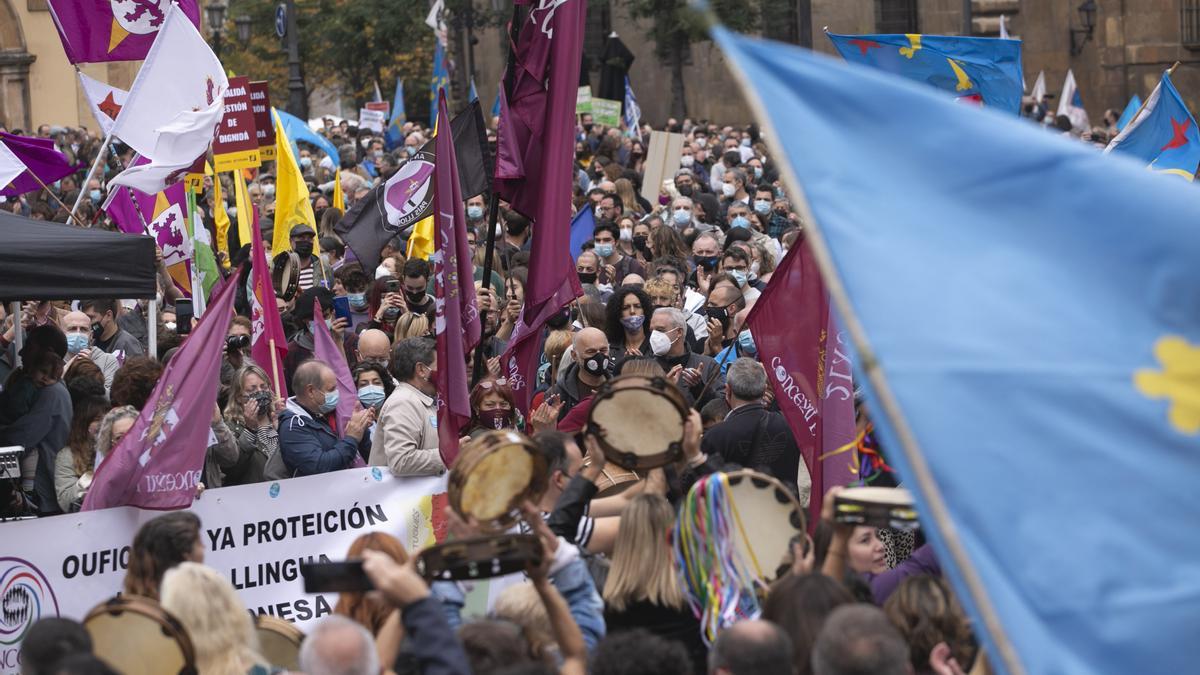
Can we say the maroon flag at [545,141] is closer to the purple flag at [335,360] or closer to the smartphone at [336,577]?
the purple flag at [335,360]

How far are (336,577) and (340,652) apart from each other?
0.17m

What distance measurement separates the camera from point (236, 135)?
44.0ft

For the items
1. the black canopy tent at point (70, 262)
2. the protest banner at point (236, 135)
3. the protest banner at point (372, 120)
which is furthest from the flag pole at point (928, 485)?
the protest banner at point (372, 120)

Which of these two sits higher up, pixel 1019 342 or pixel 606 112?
pixel 1019 342

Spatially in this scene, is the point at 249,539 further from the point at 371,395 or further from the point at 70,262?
the point at 70,262

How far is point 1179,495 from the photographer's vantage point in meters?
3.19

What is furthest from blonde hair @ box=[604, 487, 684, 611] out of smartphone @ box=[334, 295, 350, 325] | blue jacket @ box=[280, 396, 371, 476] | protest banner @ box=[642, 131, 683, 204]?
protest banner @ box=[642, 131, 683, 204]

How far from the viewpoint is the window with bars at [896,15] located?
3966 cm

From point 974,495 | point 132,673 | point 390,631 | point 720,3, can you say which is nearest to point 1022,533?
point 974,495

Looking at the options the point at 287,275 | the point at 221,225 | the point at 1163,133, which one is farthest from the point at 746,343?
the point at 221,225

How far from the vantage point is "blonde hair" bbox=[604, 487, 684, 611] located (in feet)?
16.5

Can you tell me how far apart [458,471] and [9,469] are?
3832 millimetres

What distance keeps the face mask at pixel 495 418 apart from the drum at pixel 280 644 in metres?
2.96

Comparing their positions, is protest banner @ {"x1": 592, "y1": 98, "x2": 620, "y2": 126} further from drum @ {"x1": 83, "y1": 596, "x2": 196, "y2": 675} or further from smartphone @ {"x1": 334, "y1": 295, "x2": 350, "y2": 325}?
drum @ {"x1": 83, "y1": 596, "x2": 196, "y2": 675}
